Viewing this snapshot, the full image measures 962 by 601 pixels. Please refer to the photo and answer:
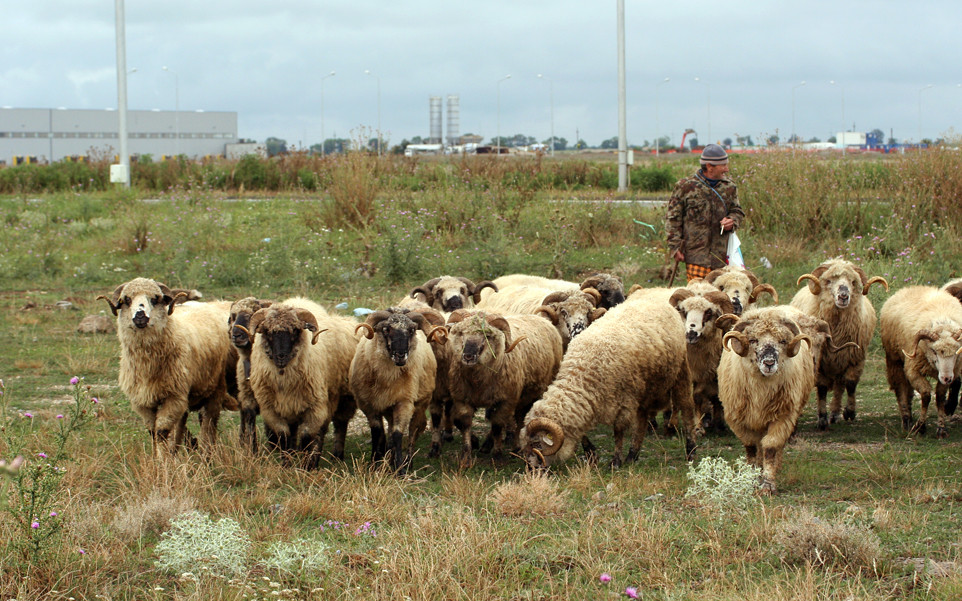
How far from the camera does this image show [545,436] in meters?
8.28

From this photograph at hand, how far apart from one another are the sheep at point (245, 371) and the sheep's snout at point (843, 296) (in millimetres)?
5851

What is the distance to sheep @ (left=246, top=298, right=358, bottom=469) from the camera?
8.62 meters

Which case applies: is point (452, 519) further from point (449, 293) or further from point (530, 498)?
point (449, 293)

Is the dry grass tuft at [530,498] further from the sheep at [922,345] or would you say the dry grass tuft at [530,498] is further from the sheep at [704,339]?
the sheep at [922,345]

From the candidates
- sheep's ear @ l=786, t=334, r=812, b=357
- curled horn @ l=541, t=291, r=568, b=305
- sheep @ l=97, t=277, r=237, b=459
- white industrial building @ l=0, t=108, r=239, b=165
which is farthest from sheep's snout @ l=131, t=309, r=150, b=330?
white industrial building @ l=0, t=108, r=239, b=165

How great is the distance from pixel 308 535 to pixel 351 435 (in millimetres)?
4248

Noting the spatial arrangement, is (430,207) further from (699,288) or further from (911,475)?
(911,475)

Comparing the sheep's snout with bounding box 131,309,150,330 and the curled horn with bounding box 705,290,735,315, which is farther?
the curled horn with bounding box 705,290,735,315

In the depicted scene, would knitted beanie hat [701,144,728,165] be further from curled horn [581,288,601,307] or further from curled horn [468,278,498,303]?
curled horn [468,278,498,303]

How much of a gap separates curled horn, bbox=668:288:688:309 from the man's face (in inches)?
101

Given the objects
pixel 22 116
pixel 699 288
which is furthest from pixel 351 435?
pixel 22 116

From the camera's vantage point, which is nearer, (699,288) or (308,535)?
(308,535)

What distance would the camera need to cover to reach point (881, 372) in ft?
42.5

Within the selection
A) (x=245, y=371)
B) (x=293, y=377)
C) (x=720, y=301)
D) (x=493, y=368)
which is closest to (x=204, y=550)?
(x=293, y=377)
